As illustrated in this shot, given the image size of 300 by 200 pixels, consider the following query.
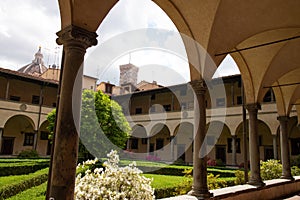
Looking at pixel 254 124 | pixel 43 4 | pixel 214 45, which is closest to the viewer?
pixel 43 4

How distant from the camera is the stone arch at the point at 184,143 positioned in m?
26.4

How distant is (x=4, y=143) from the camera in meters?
25.4

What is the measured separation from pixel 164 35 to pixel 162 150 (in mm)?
19175

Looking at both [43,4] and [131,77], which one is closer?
[43,4]

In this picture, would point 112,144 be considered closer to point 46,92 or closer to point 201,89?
point 46,92

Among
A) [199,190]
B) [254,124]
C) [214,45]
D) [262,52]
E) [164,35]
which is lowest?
[199,190]

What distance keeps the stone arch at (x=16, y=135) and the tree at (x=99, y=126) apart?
7727mm

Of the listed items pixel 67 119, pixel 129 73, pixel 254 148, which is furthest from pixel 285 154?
pixel 129 73

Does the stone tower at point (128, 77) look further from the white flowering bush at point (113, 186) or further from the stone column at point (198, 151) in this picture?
the white flowering bush at point (113, 186)

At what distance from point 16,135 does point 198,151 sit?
84.2ft

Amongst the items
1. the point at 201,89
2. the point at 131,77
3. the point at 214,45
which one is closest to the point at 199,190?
the point at 201,89

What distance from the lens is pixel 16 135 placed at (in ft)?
86.5

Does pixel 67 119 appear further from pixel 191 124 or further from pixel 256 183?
pixel 191 124

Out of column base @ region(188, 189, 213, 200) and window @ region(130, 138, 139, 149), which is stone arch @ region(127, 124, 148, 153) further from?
column base @ region(188, 189, 213, 200)
